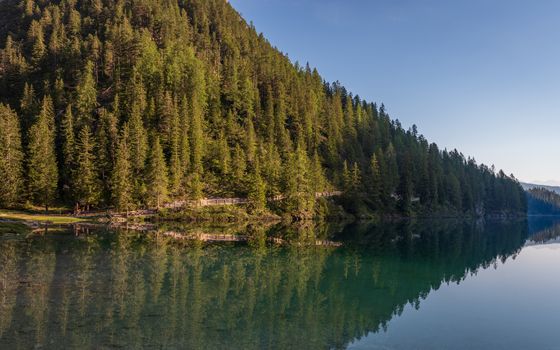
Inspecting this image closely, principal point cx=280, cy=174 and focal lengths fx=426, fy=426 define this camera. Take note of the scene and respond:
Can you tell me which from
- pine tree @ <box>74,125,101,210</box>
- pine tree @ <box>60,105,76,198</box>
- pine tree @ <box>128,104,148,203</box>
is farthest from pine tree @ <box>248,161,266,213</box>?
pine tree @ <box>60,105,76,198</box>

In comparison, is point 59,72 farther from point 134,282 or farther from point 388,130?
point 388,130

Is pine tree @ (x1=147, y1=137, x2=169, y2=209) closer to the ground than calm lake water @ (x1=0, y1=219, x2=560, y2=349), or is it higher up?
higher up

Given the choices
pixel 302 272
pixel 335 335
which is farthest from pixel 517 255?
pixel 335 335

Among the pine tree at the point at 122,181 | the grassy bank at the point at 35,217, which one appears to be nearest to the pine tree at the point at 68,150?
the pine tree at the point at 122,181

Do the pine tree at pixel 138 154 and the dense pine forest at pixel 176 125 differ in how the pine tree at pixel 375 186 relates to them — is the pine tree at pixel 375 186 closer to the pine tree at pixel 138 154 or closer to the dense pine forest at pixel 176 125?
the dense pine forest at pixel 176 125

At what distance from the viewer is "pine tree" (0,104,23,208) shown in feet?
273

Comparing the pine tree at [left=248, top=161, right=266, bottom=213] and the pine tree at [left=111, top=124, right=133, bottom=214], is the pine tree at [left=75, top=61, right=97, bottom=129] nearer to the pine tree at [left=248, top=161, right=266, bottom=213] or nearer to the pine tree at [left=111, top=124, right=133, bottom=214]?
the pine tree at [left=111, top=124, right=133, bottom=214]

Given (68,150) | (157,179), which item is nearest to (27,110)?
(68,150)

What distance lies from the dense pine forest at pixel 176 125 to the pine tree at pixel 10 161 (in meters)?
0.26

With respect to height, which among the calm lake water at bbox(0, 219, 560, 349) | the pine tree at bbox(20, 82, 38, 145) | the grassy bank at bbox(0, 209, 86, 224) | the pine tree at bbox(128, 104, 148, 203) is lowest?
the calm lake water at bbox(0, 219, 560, 349)

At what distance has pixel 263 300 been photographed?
24.7 m

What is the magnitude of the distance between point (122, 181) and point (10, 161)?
22.4m

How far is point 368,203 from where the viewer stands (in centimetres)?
13175

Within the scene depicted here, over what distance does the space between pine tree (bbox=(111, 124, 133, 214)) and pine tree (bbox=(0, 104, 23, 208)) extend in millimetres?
17977
